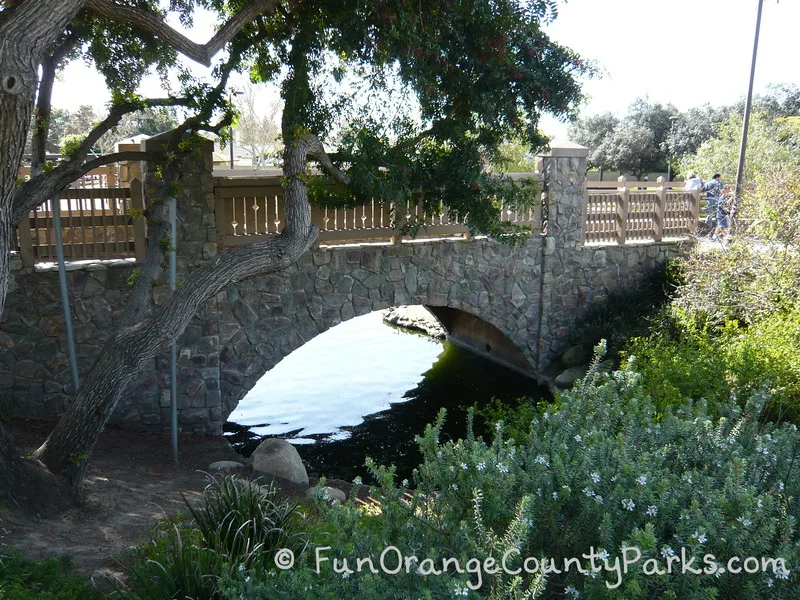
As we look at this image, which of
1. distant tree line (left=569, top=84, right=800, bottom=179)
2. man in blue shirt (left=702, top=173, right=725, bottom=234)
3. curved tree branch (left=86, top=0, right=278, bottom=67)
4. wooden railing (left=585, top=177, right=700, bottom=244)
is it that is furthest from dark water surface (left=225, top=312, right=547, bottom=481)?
distant tree line (left=569, top=84, right=800, bottom=179)

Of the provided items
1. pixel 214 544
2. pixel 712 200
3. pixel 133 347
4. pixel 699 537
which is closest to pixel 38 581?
pixel 214 544

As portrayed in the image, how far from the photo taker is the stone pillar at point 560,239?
1048cm

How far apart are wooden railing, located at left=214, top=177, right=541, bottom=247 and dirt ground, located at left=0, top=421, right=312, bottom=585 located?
228 centimetres

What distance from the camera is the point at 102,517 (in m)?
4.84

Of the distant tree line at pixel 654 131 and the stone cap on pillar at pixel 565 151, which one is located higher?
the distant tree line at pixel 654 131

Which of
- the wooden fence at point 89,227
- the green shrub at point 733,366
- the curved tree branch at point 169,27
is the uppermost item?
the curved tree branch at point 169,27

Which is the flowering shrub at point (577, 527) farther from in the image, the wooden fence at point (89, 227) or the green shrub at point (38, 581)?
the wooden fence at point (89, 227)

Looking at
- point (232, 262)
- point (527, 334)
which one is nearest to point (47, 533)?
point (232, 262)

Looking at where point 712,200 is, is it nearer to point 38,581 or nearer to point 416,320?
point 416,320

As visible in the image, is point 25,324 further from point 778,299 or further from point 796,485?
point 778,299

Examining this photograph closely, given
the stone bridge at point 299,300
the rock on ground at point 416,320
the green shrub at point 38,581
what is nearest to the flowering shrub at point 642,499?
the green shrub at point 38,581

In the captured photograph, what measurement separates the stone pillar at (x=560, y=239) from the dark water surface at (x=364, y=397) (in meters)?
0.88

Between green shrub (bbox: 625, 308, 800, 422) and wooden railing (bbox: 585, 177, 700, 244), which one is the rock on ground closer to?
wooden railing (bbox: 585, 177, 700, 244)

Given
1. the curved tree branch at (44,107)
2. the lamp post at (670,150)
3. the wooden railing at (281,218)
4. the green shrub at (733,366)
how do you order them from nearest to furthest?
the curved tree branch at (44,107)
the green shrub at (733,366)
the wooden railing at (281,218)
the lamp post at (670,150)
